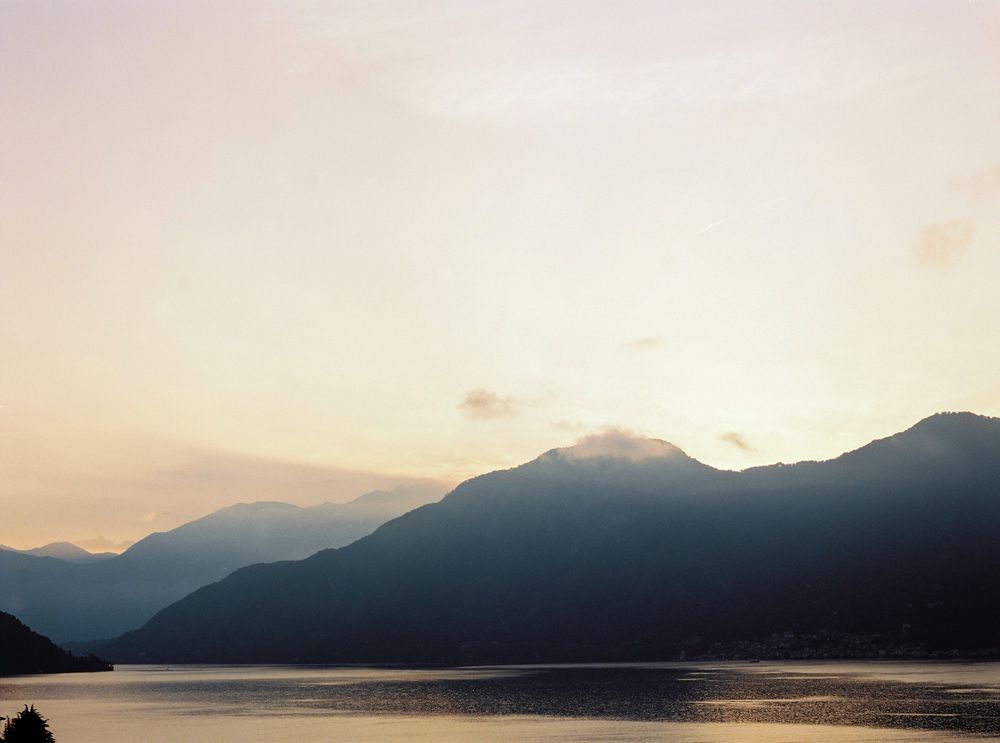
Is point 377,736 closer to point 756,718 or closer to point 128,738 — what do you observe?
point 128,738

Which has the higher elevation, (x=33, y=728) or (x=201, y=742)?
(x=33, y=728)

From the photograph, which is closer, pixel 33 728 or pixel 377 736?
pixel 33 728

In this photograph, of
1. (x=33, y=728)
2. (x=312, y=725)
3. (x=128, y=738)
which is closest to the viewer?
(x=33, y=728)

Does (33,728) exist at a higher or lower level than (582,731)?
higher

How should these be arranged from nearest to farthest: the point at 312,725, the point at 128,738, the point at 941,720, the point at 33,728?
the point at 33,728 < the point at 941,720 < the point at 128,738 < the point at 312,725

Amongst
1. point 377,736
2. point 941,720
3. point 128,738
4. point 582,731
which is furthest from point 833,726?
point 128,738

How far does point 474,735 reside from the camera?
164 m

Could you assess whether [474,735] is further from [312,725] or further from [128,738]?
[128,738]

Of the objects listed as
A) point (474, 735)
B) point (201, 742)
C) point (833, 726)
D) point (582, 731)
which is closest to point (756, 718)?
point (833, 726)

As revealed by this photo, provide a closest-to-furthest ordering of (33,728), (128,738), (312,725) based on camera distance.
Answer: (33,728), (128,738), (312,725)

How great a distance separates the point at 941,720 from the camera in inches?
6294

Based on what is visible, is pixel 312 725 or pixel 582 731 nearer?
pixel 582 731

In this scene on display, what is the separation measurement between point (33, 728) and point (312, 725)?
330 feet

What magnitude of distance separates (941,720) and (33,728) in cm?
12881
